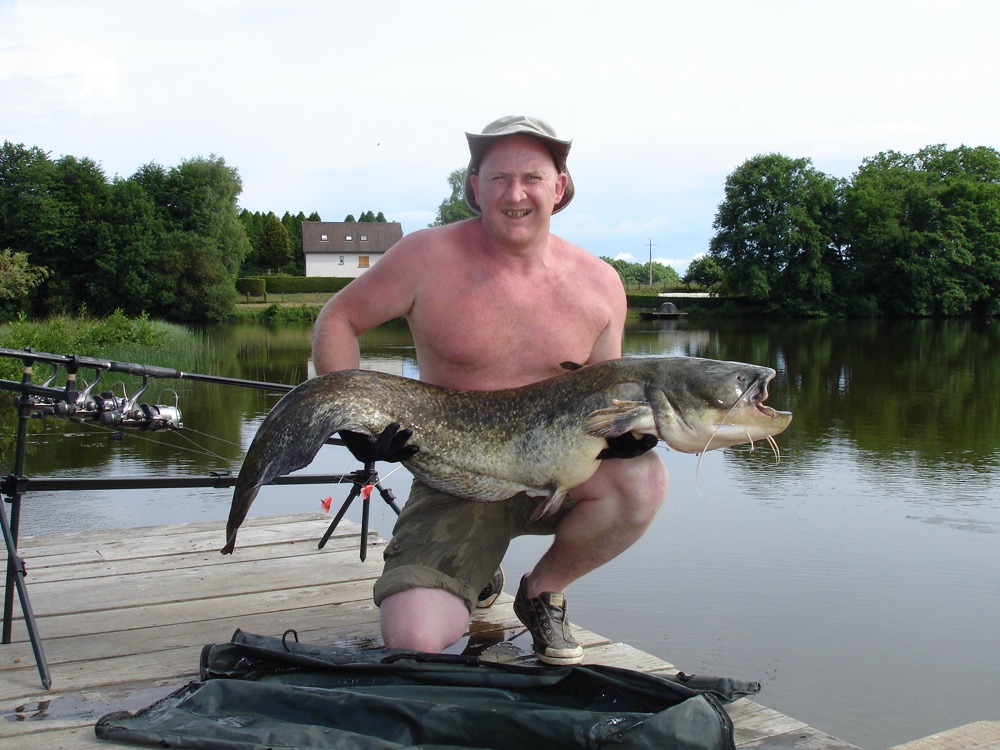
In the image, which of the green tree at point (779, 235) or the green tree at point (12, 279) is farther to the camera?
the green tree at point (779, 235)

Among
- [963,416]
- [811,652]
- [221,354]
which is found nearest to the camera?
[811,652]

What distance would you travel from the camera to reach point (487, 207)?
11.5 feet

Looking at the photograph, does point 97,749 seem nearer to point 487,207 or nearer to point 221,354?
point 487,207

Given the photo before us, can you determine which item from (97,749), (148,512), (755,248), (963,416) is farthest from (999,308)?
(97,749)

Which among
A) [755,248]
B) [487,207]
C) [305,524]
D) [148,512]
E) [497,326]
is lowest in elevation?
[148,512]

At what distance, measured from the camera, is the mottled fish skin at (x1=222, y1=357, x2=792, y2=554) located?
121 inches

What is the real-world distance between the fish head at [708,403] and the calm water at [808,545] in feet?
5.92

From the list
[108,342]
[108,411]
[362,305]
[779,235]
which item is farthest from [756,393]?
[779,235]

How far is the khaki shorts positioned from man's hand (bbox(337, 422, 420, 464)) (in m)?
0.38

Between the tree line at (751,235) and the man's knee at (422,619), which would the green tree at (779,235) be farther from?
the man's knee at (422,619)

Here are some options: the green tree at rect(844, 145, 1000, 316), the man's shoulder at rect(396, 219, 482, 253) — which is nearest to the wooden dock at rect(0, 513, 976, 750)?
the man's shoulder at rect(396, 219, 482, 253)

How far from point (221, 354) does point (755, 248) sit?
39.3m

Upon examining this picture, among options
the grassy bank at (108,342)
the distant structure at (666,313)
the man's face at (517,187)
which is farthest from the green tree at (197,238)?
the man's face at (517,187)

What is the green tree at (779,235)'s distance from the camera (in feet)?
179
